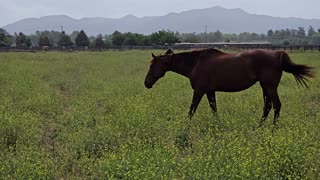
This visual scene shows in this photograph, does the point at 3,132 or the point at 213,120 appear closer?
the point at 3,132

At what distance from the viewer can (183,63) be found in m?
10.1

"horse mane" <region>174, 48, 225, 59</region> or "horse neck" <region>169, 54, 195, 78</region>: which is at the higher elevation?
"horse mane" <region>174, 48, 225, 59</region>

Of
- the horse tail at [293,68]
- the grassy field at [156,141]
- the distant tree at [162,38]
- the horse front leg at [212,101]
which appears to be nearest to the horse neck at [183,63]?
the horse front leg at [212,101]

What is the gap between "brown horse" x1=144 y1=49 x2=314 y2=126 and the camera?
29.7ft

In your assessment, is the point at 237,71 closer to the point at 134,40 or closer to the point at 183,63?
the point at 183,63

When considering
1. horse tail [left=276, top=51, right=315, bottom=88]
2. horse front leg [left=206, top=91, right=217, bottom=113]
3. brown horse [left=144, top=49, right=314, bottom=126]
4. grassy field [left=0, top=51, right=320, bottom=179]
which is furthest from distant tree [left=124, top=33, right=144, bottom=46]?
horse tail [left=276, top=51, right=315, bottom=88]

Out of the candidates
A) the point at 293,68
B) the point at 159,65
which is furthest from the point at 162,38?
the point at 293,68

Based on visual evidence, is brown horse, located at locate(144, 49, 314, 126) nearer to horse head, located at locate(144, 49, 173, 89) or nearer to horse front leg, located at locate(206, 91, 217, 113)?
horse front leg, located at locate(206, 91, 217, 113)

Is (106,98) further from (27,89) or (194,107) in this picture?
(194,107)

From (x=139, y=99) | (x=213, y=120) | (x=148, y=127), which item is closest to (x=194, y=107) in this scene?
(x=213, y=120)

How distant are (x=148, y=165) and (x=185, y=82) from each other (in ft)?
42.0

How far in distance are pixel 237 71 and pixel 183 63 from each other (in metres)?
1.45

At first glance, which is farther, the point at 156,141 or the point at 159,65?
the point at 159,65

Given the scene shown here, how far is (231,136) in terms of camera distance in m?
7.44
